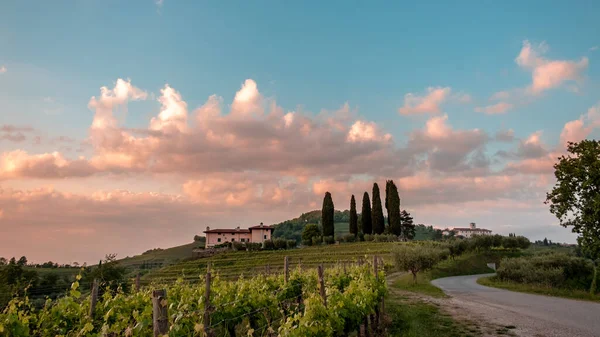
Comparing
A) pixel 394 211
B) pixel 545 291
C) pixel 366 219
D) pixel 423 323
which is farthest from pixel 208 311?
pixel 366 219

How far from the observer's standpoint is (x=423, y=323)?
13.1 meters

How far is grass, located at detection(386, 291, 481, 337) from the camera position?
38.0 feet

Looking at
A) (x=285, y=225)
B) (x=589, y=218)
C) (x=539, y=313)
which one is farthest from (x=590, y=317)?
A: (x=285, y=225)

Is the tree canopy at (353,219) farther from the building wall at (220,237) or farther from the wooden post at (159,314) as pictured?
the wooden post at (159,314)

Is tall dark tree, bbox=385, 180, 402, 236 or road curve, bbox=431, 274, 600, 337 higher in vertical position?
tall dark tree, bbox=385, 180, 402, 236

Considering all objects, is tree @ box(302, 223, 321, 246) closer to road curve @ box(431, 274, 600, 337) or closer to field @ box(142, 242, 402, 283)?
field @ box(142, 242, 402, 283)

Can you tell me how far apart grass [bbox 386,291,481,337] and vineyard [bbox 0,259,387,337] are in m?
1.11

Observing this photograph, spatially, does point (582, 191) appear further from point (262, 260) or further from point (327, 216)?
point (327, 216)

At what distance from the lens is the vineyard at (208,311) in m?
5.69

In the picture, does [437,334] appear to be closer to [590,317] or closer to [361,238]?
[590,317]

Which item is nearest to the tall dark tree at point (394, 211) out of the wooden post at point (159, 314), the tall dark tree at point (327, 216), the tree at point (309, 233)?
the tall dark tree at point (327, 216)

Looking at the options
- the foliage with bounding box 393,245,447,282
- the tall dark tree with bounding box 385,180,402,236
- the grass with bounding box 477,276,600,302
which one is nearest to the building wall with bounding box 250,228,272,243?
the tall dark tree with bounding box 385,180,402,236

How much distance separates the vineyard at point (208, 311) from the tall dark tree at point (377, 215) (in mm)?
54871

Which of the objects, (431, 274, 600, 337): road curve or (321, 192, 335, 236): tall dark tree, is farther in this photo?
(321, 192, 335, 236): tall dark tree
